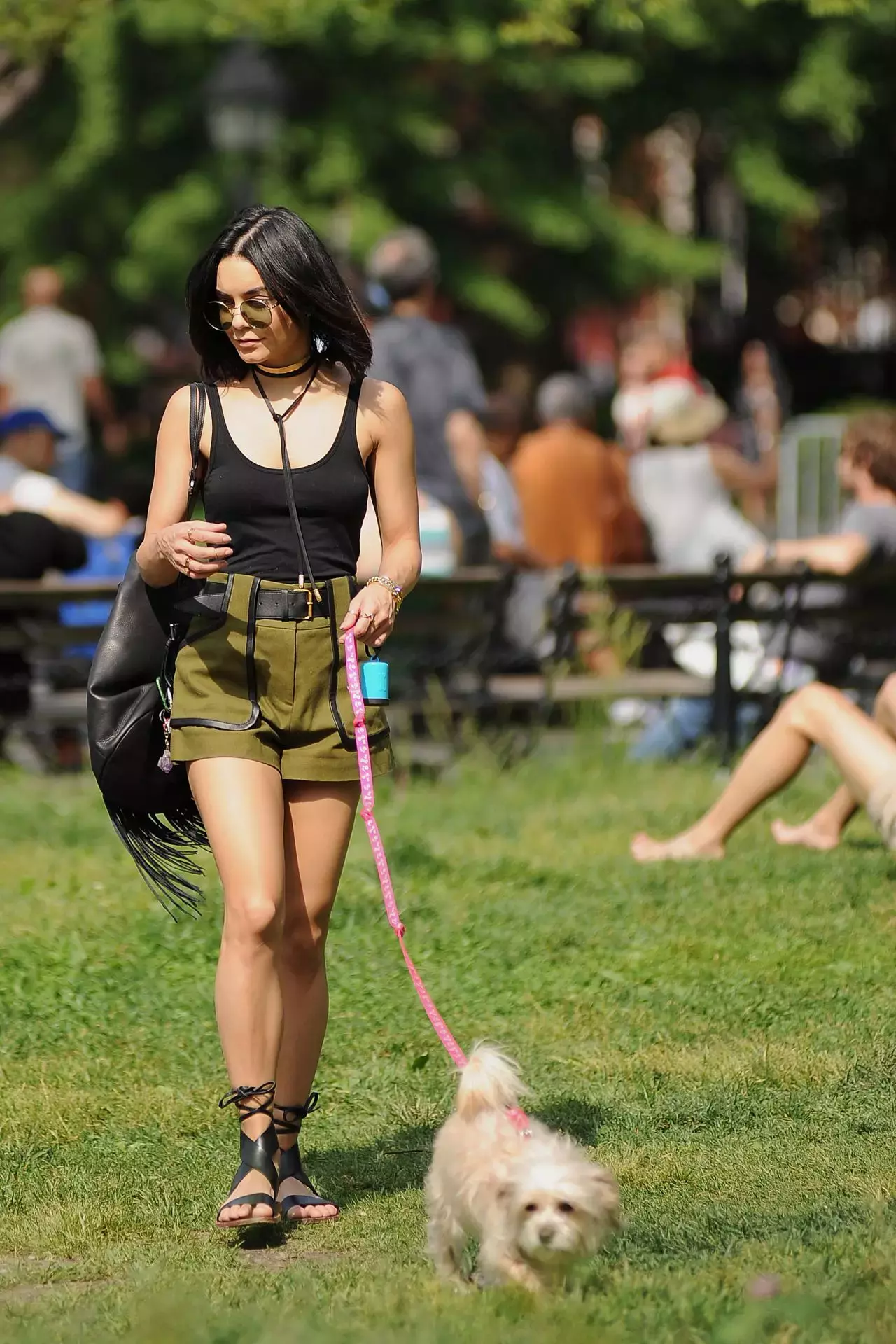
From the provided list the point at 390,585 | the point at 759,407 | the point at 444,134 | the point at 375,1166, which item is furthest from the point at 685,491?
the point at 759,407

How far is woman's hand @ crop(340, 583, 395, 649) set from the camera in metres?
4.75

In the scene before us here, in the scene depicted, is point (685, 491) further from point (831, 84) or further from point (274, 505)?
point (831, 84)

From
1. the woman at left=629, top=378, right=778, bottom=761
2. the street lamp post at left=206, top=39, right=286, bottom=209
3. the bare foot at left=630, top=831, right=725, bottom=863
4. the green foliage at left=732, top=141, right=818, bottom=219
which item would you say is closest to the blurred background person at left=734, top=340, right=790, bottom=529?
the green foliage at left=732, top=141, right=818, bottom=219

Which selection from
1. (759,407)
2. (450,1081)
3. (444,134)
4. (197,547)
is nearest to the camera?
(197,547)

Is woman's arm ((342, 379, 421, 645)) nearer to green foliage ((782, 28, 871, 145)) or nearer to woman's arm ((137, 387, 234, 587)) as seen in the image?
woman's arm ((137, 387, 234, 587))

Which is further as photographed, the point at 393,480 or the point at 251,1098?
the point at 393,480

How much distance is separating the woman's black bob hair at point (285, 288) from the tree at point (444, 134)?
13.4m

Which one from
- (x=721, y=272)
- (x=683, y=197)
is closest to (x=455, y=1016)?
(x=721, y=272)

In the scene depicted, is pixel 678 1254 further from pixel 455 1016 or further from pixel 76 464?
pixel 76 464

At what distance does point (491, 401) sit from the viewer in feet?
63.6

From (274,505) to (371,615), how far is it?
32 centimetres

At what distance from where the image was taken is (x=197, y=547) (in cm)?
458

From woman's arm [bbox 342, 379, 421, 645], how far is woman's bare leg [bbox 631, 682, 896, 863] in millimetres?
3051

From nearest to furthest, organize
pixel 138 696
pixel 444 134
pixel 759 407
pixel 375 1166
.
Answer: pixel 138 696 < pixel 375 1166 < pixel 444 134 < pixel 759 407
